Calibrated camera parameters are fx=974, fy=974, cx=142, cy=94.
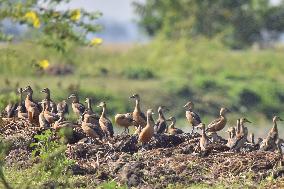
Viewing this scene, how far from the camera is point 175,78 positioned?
42.8 metres

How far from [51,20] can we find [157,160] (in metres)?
2.94

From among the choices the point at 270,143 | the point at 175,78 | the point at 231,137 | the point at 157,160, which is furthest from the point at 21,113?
the point at 175,78

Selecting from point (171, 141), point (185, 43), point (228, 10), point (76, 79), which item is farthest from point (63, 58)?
point (171, 141)

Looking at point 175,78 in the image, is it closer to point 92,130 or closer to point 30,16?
point 92,130

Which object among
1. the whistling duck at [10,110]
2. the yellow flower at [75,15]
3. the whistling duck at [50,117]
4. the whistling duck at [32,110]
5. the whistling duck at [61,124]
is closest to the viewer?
the yellow flower at [75,15]

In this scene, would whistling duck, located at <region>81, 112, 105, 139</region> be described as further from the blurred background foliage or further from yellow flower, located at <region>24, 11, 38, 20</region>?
the blurred background foliage

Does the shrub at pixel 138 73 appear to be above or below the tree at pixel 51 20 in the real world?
below

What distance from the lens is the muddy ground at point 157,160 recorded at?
51.0 feet

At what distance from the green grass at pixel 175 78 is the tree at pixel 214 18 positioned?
6.88m

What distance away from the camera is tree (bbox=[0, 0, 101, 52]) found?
15.3 m

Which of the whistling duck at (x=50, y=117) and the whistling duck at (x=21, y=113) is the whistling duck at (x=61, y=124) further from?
the whistling duck at (x=21, y=113)

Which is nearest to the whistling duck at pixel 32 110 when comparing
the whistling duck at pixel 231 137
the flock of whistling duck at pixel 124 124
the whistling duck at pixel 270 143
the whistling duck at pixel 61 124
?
the flock of whistling duck at pixel 124 124

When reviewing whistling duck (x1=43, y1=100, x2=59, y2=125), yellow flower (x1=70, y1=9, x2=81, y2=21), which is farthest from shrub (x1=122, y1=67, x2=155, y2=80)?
yellow flower (x1=70, y1=9, x2=81, y2=21)

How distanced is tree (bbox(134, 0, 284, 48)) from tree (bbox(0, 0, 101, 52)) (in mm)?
39523
